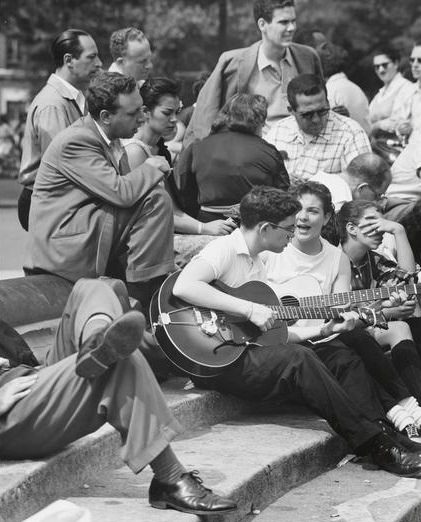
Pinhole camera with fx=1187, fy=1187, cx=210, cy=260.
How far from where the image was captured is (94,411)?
14.2ft

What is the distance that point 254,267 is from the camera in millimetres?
5867

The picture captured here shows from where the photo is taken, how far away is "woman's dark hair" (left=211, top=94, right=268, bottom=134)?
703cm

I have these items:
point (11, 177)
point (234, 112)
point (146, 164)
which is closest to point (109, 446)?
point (146, 164)

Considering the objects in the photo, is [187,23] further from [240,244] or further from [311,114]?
[240,244]

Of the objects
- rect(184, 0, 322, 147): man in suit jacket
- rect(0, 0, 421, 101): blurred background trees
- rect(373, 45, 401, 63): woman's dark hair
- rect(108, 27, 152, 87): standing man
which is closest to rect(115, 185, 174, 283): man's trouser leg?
rect(108, 27, 152, 87): standing man

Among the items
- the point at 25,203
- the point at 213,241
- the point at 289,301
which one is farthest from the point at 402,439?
the point at 25,203

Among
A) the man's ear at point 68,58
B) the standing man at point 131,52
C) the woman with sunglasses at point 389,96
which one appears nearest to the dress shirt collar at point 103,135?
the man's ear at point 68,58

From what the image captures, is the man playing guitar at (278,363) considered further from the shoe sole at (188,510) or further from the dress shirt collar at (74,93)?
the dress shirt collar at (74,93)

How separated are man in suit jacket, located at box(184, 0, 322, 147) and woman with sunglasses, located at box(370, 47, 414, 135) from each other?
2.03 meters

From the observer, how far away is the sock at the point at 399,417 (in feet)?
19.1

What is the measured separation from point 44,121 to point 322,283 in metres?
1.96

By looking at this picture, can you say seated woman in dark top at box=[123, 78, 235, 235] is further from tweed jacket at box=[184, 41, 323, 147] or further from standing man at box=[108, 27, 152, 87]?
tweed jacket at box=[184, 41, 323, 147]

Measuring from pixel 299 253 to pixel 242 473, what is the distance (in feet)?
5.51

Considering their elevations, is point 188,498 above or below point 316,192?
below
